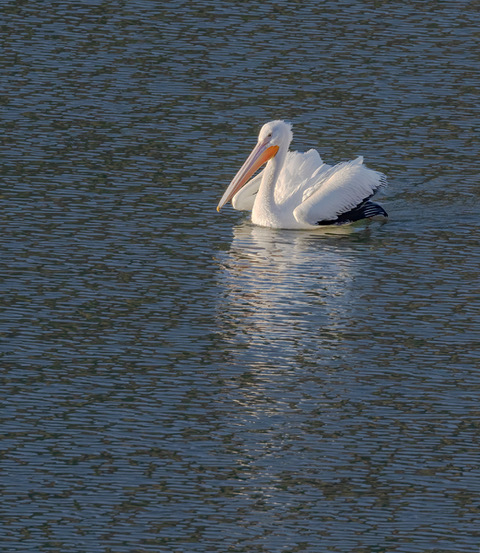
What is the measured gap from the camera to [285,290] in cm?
1288

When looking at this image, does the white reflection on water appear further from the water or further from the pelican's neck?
the pelican's neck

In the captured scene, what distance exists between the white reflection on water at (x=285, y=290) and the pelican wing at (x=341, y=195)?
220 mm

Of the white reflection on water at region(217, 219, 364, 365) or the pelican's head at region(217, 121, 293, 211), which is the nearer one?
the white reflection on water at region(217, 219, 364, 365)

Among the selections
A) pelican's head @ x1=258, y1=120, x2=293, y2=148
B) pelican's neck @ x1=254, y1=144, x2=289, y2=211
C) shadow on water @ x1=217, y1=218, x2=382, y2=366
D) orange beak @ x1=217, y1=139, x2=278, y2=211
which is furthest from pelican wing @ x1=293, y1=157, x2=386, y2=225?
pelican's head @ x1=258, y1=120, x2=293, y2=148

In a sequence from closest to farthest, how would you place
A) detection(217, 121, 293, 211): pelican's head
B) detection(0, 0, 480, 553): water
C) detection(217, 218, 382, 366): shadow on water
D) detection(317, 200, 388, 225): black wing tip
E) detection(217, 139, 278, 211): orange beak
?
detection(0, 0, 480, 553): water
detection(217, 218, 382, 366): shadow on water
detection(317, 200, 388, 225): black wing tip
detection(217, 139, 278, 211): orange beak
detection(217, 121, 293, 211): pelican's head

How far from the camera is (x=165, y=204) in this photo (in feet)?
49.4

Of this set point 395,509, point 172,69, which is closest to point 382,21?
point 172,69

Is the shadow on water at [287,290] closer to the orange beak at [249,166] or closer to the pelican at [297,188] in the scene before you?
the pelican at [297,188]

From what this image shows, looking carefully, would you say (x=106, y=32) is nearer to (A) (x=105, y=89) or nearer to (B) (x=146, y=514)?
(A) (x=105, y=89)

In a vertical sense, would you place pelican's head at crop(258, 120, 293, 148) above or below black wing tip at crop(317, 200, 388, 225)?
above

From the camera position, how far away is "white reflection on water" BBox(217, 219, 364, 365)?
11.7m

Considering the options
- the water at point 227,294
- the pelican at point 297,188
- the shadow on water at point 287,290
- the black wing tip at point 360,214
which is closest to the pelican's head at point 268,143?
the pelican at point 297,188

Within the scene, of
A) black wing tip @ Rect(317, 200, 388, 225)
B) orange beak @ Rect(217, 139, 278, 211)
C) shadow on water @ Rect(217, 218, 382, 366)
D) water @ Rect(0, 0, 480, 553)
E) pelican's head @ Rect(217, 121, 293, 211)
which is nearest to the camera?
water @ Rect(0, 0, 480, 553)

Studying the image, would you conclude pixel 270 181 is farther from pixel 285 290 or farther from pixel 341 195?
pixel 285 290
